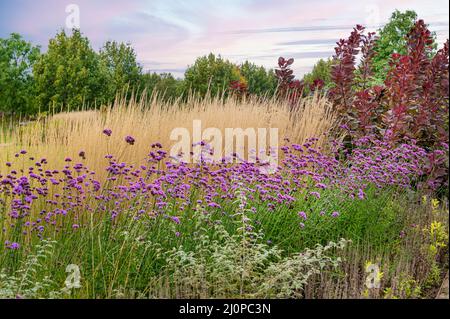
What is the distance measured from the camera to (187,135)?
677 centimetres

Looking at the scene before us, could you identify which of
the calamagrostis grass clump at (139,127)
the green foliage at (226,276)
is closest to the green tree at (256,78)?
the calamagrostis grass clump at (139,127)

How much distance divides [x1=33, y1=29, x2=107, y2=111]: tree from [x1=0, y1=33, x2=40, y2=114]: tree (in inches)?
114

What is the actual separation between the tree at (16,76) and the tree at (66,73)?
2.90m

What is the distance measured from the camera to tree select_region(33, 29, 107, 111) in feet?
58.1

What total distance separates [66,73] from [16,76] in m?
6.37

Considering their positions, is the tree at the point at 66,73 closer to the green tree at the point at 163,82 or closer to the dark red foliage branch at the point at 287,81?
the green tree at the point at 163,82

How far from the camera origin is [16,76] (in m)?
23.0

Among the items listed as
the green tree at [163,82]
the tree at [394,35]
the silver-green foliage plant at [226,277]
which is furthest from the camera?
the green tree at [163,82]

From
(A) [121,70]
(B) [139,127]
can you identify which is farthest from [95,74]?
(B) [139,127]

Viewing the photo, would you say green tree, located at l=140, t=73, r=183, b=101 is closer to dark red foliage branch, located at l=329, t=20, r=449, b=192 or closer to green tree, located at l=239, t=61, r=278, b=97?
green tree, located at l=239, t=61, r=278, b=97

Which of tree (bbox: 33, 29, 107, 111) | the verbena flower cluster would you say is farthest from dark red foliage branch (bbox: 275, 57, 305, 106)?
tree (bbox: 33, 29, 107, 111)

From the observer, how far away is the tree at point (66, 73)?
698 inches
